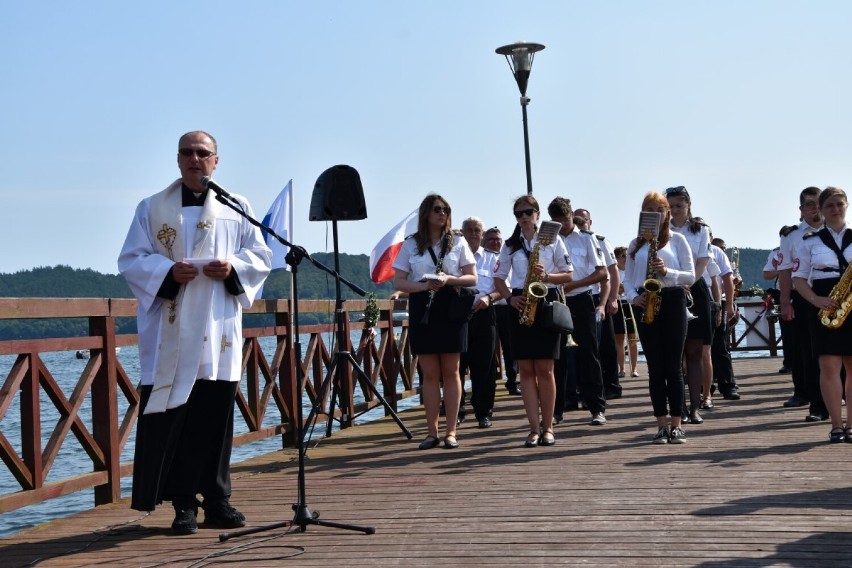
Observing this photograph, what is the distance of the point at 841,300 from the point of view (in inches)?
320

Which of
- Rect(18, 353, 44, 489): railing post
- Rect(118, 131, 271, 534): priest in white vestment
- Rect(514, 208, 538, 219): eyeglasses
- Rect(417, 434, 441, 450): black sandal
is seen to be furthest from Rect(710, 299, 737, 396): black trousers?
Rect(18, 353, 44, 489): railing post

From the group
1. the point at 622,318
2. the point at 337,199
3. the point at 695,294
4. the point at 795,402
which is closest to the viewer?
the point at 695,294

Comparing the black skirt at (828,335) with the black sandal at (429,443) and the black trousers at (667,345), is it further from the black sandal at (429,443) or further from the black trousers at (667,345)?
the black sandal at (429,443)

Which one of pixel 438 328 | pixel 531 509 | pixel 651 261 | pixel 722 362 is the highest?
pixel 651 261

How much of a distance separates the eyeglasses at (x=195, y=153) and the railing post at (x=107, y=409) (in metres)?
1.40

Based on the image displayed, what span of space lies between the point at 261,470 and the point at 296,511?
2.78 m

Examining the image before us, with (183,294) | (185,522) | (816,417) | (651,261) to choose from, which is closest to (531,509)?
(185,522)

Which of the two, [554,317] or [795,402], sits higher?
[554,317]

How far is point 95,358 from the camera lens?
7.03 m

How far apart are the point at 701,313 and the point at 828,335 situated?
164cm

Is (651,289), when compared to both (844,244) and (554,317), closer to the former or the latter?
(554,317)

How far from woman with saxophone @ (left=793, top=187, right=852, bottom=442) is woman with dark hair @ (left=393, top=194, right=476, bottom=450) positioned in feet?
7.77

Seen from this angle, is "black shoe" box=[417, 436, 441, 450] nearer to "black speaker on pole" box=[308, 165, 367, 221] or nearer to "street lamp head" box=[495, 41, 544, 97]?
"black speaker on pole" box=[308, 165, 367, 221]

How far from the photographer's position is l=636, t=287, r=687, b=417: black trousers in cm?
861
